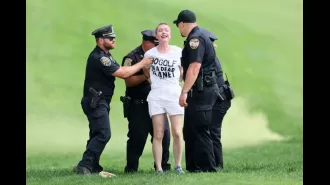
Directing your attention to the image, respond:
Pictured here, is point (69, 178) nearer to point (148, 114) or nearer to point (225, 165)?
point (148, 114)

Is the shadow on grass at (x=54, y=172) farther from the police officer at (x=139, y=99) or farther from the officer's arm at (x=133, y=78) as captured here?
the officer's arm at (x=133, y=78)

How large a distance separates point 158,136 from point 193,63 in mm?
1181

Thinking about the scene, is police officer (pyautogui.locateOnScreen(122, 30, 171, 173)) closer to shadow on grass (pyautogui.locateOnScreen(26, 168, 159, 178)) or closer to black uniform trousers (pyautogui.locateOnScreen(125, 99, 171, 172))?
black uniform trousers (pyautogui.locateOnScreen(125, 99, 171, 172))

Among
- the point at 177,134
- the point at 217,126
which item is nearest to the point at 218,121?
the point at 217,126

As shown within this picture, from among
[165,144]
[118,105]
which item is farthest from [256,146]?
[165,144]

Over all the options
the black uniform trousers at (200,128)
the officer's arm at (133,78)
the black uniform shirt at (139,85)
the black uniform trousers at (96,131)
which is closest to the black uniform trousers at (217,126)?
the black uniform trousers at (200,128)

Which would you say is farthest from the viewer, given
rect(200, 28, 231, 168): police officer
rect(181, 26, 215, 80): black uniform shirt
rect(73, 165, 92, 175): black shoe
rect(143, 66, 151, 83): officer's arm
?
rect(200, 28, 231, 168): police officer

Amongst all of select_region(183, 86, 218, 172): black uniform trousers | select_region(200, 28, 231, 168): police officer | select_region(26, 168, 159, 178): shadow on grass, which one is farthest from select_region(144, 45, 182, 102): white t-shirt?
select_region(26, 168, 159, 178): shadow on grass

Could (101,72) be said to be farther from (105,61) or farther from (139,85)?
(139,85)

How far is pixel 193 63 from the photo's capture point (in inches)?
496

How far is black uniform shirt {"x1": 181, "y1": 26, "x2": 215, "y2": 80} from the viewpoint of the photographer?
12625 millimetres

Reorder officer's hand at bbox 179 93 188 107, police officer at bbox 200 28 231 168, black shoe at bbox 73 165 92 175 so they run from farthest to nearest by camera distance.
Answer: police officer at bbox 200 28 231 168 → black shoe at bbox 73 165 92 175 → officer's hand at bbox 179 93 188 107

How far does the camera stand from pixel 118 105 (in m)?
18.0

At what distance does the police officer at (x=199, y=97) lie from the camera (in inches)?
503
